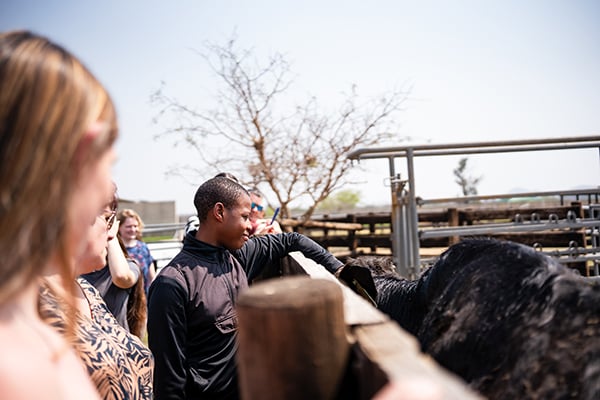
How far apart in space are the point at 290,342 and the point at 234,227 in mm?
1563

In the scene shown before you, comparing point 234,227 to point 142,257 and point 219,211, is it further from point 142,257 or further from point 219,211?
point 142,257

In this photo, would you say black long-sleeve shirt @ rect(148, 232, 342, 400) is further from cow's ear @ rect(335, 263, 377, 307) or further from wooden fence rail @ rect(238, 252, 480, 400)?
wooden fence rail @ rect(238, 252, 480, 400)

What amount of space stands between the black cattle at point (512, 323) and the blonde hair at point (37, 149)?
106cm

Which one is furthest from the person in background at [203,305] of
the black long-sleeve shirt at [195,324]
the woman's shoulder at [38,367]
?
the woman's shoulder at [38,367]

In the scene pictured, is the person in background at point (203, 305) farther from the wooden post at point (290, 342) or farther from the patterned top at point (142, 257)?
the patterned top at point (142, 257)

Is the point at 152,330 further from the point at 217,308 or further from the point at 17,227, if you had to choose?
the point at 17,227

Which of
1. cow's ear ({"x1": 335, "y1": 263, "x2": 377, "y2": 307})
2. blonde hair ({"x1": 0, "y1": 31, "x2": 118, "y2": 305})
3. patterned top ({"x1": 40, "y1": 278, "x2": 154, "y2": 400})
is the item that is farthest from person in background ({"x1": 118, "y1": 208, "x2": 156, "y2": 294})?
blonde hair ({"x1": 0, "y1": 31, "x2": 118, "y2": 305})

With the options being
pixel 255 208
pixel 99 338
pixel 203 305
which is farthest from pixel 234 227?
pixel 255 208

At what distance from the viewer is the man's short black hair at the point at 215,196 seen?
2.35m

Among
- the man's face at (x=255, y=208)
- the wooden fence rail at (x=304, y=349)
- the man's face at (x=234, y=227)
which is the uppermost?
the man's face at (x=255, y=208)

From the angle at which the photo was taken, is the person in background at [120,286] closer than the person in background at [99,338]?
No

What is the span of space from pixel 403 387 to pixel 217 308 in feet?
5.15

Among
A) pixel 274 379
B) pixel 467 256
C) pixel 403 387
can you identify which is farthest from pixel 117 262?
pixel 403 387

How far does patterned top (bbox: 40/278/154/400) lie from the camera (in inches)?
50.9
